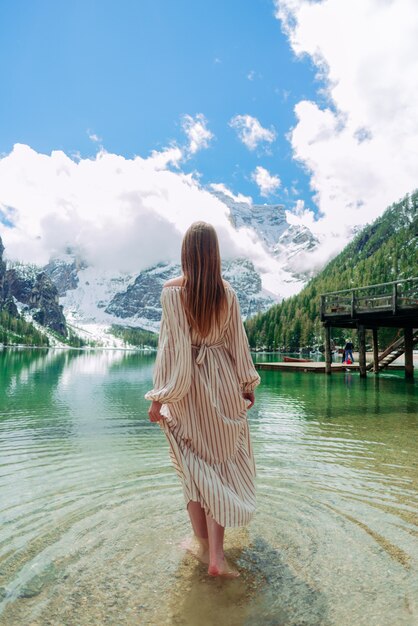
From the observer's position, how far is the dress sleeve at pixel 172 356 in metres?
3.39

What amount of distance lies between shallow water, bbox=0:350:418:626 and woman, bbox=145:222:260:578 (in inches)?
18.7

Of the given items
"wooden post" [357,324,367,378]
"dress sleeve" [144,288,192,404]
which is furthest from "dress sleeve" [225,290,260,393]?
"wooden post" [357,324,367,378]

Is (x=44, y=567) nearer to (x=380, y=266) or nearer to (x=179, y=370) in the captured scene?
(x=179, y=370)

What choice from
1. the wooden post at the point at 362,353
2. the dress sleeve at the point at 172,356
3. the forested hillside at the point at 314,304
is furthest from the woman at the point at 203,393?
the forested hillside at the point at 314,304

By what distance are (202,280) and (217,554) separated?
2085mm

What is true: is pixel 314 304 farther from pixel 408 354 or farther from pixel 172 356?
pixel 172 356

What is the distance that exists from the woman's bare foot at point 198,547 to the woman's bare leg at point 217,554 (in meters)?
0.19

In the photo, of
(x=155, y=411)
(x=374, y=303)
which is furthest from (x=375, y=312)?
(x=155, y=411)

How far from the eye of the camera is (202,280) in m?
3.54

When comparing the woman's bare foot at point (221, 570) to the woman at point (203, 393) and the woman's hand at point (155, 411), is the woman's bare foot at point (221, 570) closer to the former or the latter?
the woman at point (203, 393)

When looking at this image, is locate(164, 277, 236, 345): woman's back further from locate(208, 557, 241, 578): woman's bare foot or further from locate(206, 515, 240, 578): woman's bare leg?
locate(208, 557, 241, 578): woman's bare foot

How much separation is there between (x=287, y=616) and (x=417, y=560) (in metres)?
1.38

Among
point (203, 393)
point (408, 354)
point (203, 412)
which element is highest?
point (408, 354)

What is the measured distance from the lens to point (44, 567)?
3396mm
